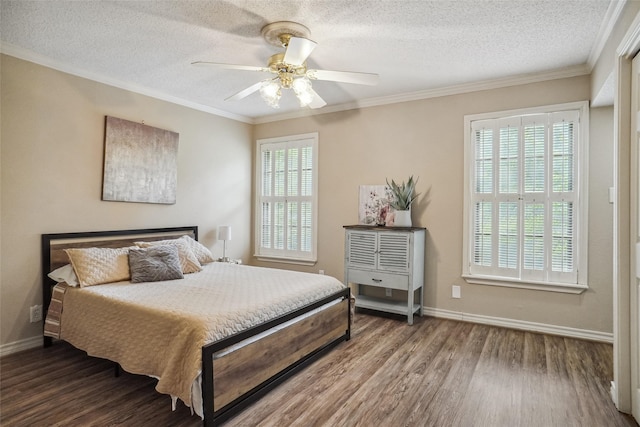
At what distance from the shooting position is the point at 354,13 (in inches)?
96.5

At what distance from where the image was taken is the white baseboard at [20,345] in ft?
9.84

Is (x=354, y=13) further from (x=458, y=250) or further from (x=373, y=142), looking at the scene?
(x=458, y=250)

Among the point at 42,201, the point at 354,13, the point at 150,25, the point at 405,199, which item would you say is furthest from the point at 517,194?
the point at 42,201

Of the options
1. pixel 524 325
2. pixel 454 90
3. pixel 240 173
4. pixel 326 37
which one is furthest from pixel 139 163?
pixel 524 325

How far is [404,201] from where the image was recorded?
407 centimetres

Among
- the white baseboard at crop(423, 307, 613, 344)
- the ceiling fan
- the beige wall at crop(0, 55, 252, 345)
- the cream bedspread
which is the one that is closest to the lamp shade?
the beige wall at crop(0, 55, 252, 345)

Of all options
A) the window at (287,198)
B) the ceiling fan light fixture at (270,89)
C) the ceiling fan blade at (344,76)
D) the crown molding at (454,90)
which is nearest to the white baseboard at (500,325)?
the window at (287,198)

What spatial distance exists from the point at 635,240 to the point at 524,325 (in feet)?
5.94

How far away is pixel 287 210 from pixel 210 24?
114 inches

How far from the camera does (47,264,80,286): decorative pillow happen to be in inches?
118

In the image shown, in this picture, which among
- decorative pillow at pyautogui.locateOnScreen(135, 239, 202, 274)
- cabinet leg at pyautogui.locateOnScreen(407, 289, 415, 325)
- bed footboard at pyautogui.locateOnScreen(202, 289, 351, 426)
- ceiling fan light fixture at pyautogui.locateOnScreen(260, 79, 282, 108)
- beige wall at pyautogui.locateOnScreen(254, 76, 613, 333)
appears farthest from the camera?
cabinet leg at pyautogui.locateOnScreen(407, 289, 415, 325)

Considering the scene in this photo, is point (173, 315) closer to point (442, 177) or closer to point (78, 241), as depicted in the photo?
point (78, 241)

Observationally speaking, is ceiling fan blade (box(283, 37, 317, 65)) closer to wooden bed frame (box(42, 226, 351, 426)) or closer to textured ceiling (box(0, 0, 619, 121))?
textured ceiling (box(0, 0, 619, 121))

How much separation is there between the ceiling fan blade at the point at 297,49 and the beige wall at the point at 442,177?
209 centimetres
